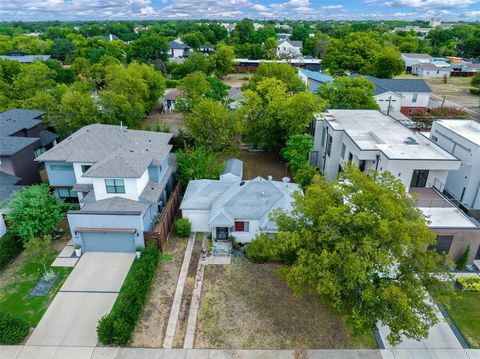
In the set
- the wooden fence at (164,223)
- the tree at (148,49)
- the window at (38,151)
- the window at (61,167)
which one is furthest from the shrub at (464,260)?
the tree at (148,49)

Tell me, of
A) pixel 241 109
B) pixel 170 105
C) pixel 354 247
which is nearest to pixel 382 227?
pixel 354 247

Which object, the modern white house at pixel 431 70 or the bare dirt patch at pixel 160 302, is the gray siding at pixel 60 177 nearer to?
the bare dirt patch at pixel 160 302

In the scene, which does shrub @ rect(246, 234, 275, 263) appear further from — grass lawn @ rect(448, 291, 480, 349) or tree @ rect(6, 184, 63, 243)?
tree @ rect(6, 184, 63, 243)

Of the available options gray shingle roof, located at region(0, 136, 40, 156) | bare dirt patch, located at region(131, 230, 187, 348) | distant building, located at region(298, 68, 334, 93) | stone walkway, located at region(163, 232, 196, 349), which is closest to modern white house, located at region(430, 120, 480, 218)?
stone walkway, located at region(163, 232, 196, 349)

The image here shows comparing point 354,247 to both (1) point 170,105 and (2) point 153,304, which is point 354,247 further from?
(1) point 170,105

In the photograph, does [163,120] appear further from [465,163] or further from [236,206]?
[465,163]

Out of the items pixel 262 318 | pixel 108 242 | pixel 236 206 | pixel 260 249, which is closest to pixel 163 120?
pixel 108 242
